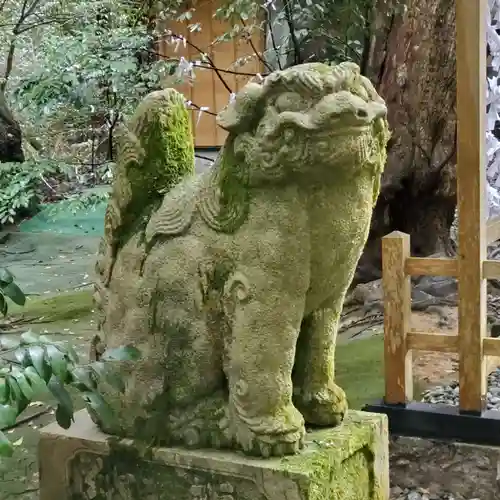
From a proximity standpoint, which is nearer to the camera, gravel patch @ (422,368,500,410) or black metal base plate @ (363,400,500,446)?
black metal base plate @ (363,400,500,446)

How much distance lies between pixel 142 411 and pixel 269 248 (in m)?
0.50

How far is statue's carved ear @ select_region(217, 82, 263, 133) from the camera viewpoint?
159 cm

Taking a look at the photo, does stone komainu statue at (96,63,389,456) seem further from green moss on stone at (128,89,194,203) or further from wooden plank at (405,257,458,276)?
wooden plank at (405,257,458,276)

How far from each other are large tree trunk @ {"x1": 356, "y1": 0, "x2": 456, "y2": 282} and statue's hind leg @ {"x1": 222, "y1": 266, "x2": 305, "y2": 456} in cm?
261

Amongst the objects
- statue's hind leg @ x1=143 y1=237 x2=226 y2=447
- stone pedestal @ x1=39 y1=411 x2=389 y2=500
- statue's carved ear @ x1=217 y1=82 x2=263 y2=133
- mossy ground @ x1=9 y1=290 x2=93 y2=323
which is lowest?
mossy ground @ x1=9 y1=290 x2=93 y2=323

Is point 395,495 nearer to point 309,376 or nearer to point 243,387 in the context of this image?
point 309,376

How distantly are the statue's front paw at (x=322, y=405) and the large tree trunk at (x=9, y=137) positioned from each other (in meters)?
5.55

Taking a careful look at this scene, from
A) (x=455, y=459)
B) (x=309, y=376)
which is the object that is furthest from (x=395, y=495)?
(x=309, y=376)

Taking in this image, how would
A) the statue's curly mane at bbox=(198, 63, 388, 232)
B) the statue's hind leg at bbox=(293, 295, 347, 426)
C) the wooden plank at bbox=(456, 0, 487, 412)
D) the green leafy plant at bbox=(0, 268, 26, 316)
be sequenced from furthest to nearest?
1. the wooden plank at bbox=(456, 0, 487, 412)
2. the statue's hind leg at bbox=(293, 295, 347, 426)
3. the statue's curly mane at bbox=(198, 63, 388, 232)
4. the green leafy plant at bbox=(0, 268, 26, 316)

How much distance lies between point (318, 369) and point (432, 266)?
3.93ft

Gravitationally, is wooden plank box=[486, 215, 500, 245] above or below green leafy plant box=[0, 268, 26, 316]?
below

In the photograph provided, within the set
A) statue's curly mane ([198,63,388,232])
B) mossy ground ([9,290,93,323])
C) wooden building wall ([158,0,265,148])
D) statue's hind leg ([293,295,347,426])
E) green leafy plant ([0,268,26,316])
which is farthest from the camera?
wooden building wall ([158,0,265,148])

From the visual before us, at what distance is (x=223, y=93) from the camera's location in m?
6.08

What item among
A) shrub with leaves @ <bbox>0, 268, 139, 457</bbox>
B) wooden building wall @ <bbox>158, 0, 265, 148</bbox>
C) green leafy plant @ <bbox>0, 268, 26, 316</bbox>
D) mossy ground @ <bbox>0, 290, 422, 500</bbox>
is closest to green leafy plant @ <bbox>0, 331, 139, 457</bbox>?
shrub with leaves @ <bbox>0, 268, 139, 457</bbox>
